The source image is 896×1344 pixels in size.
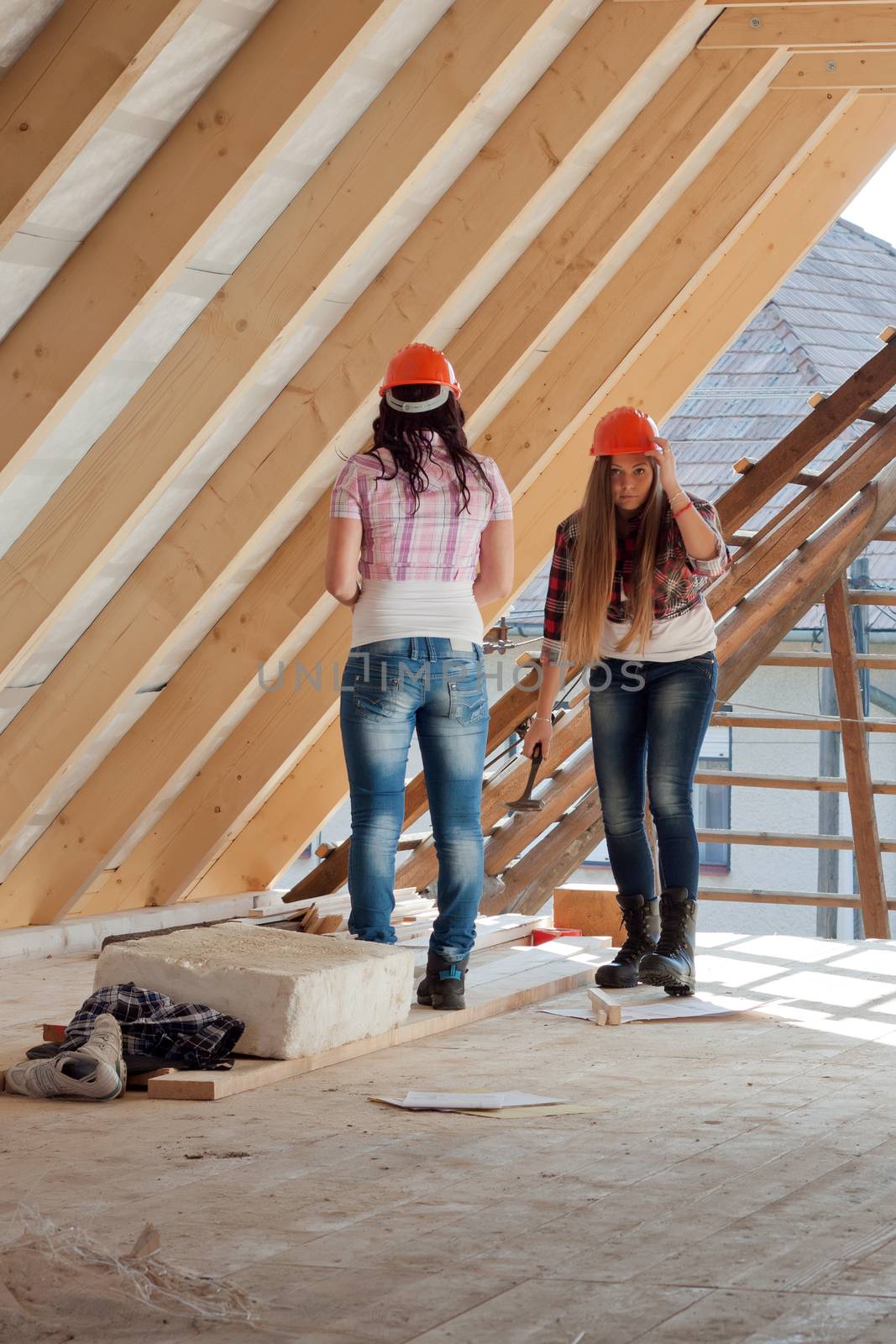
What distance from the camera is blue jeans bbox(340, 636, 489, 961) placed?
10.5 ft

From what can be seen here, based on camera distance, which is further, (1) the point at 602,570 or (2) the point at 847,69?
(2) the point at 847,69

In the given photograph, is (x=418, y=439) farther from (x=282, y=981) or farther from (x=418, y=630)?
(x=282, y=981)

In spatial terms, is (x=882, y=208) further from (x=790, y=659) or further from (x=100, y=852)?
(x=100, y=852)

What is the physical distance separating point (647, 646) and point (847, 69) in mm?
2175

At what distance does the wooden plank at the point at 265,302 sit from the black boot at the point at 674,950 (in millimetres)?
1472

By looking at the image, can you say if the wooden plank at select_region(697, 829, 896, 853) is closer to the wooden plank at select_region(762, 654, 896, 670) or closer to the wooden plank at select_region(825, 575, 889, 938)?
the wooden plank at select_region(825, 575, 889, 938)

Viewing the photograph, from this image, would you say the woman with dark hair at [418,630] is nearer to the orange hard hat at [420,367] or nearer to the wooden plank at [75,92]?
the orange hard hat at [420,367]

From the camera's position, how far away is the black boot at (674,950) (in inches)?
138

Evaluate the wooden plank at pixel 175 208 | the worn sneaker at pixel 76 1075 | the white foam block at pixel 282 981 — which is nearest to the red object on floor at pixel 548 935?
the white foam block at pixel 282 981

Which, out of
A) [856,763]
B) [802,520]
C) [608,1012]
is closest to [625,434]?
[608,1012]

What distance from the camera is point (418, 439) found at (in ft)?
10.5

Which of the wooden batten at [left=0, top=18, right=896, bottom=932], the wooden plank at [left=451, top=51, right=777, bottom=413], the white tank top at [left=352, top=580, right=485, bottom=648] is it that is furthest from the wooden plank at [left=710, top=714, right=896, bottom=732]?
the white tank top at [left=352, top=580, right=485, bottom=648]

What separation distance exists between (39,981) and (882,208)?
15.3 m

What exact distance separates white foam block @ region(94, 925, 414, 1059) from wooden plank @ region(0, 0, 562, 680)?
869 millimetres
